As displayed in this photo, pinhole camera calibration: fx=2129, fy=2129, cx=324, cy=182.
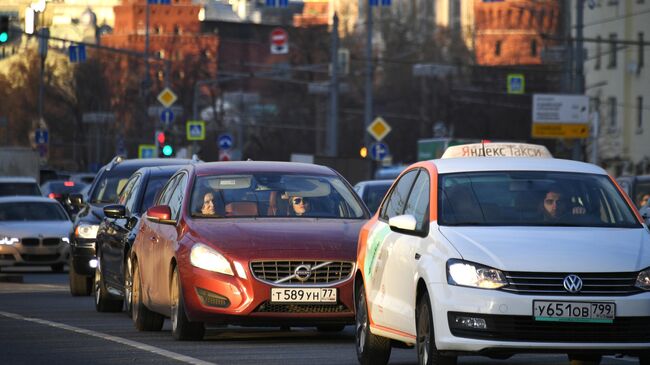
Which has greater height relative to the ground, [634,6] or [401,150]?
[634,6]

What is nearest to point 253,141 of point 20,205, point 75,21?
point 75,21

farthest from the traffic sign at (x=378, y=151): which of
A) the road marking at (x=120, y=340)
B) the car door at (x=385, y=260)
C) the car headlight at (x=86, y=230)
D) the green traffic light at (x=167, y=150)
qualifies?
the car door at (x=385, y=260)

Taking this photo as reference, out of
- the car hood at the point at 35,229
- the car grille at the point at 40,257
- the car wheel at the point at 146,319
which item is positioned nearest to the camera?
the car wheel at the point at 146,319

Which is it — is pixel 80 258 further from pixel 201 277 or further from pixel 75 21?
pixel 75 21

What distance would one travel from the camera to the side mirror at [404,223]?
42.6ft

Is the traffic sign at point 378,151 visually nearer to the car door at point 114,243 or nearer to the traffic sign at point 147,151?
the traffic sign at point 147,151

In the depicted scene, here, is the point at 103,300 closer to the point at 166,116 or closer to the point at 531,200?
the point at 531,200

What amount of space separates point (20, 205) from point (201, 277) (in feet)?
69.9

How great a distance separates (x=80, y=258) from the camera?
25812 millimetres

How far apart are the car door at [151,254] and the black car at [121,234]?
1.25 metres

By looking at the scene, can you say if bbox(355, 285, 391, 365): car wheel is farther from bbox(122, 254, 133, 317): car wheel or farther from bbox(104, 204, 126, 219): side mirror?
bbox(104, 204, 126, 219): side mirror

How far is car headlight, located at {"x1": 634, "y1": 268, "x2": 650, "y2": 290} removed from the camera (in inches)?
480

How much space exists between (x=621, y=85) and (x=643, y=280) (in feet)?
251

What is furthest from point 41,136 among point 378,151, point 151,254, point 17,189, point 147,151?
point 151,254
